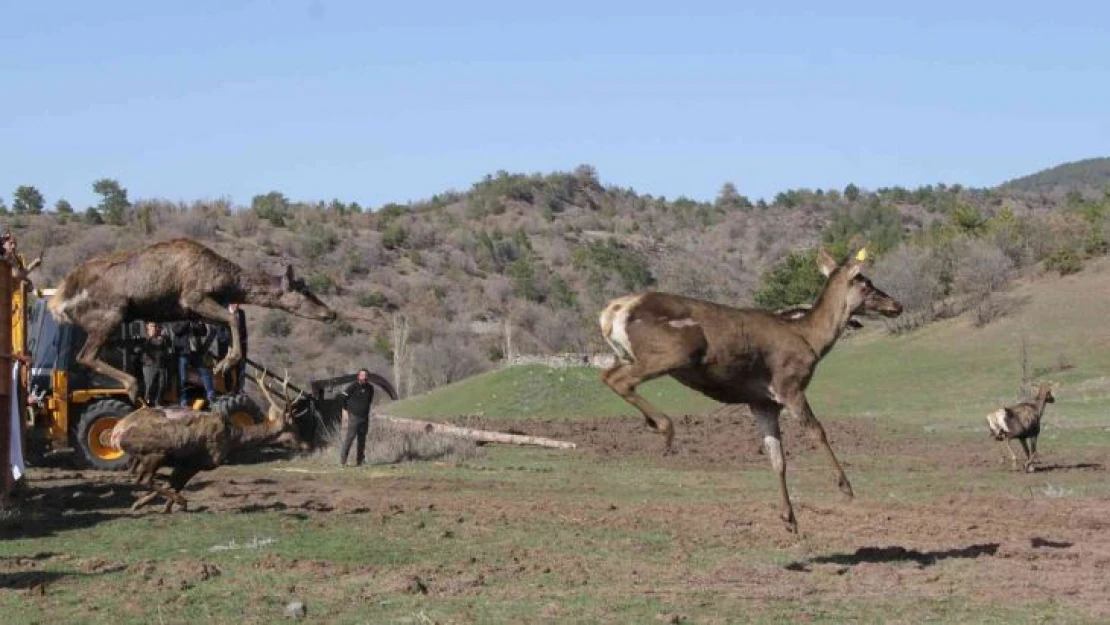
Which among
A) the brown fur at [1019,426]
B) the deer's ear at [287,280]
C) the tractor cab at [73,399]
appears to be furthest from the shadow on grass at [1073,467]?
the deer's ear at [287,280]

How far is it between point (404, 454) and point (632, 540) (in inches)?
517

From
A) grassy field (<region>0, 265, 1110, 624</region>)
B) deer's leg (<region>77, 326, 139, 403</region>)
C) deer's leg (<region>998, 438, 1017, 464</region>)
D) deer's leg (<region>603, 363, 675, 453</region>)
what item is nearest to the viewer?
grassy field (<region>0, 265, 1110, 624</region>)

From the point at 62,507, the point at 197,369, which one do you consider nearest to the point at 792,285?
the point at 197,369

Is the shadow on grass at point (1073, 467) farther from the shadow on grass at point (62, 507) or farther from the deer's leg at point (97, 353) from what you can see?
the deer's leg at point (97, 353)

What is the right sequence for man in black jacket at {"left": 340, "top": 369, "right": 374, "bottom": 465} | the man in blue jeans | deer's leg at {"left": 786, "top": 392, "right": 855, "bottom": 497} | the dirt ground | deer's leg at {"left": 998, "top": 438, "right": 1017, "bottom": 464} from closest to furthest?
the dirt ground < deer's leg at {"left": 786, "top": 392, "right": 855, "bottom": 497} < the man in blue jeans < man in black jacket at {"left": 340, "top": 369, "right": 374, "bottom": 465} < deer's leg at {"left": 998, "top": 438, "right": 1017, "bottom": 464}

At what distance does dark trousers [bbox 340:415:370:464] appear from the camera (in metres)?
26.4

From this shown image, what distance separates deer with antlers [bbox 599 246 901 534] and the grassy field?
4.45 feet

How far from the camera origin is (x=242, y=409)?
25.6m

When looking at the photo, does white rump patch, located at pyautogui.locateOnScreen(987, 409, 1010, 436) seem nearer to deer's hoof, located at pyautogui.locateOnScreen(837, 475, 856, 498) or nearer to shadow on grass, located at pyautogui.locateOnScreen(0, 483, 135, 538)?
deer's hoof, located at pyautogui.locateOnScreen(837, 475, 856, 498)

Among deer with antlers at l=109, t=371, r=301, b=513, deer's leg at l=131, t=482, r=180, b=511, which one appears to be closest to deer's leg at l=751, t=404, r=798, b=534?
deer with antlers at l=109, t=371, r=301, b=513

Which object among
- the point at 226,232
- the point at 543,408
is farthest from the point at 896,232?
the point at 543,408

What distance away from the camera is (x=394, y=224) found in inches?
4173

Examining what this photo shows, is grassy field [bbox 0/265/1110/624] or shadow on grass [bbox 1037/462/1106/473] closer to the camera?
grassy field [bbox 0/265/1110/624]

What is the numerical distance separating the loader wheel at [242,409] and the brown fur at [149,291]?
9054 millimetres
